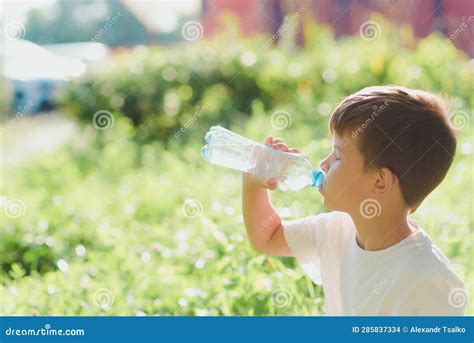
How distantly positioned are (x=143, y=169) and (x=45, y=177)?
0.66 metres

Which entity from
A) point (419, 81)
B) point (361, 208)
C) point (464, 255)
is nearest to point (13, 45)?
point (419, 81)

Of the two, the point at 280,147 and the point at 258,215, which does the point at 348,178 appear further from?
the point at 258,215

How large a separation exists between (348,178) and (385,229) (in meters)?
0.17

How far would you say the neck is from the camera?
7.05 feet

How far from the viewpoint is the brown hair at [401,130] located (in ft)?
6.94

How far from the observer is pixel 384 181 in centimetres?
215

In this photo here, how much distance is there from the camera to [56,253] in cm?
373

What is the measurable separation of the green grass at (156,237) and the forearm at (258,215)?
0.56 metres

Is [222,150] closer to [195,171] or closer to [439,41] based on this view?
[195,171]

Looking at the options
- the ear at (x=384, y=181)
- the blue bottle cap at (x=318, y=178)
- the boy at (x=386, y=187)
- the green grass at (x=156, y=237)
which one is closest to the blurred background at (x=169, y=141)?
the green grass at (x=156, y=237)

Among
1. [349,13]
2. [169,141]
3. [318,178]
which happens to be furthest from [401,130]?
[349,13]

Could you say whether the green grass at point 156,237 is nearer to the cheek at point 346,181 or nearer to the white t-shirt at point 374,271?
the white t-shirt at point 374,271

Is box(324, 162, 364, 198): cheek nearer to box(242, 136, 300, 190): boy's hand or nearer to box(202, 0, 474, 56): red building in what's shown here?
box(242, 136, 300, 190): boy's hand
